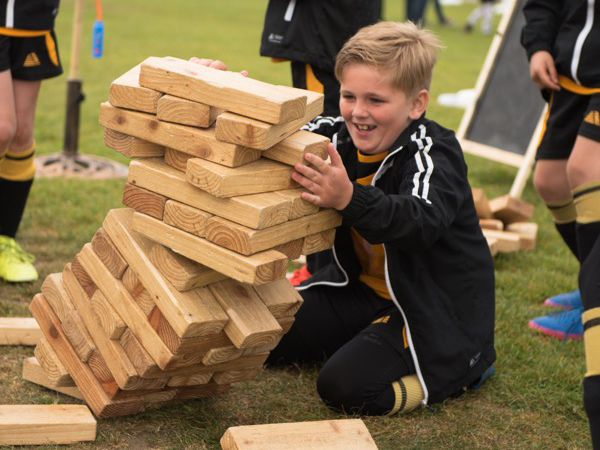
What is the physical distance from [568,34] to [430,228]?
157 centimetres

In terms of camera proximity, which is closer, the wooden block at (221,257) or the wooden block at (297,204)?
the wooden block at (221,257)

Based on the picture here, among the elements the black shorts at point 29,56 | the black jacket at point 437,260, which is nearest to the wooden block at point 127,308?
the black jacket at point 437,260

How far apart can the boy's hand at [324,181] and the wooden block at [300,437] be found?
2.50ft

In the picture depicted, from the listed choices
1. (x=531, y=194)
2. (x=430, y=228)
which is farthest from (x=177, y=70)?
(x=531, y=194)

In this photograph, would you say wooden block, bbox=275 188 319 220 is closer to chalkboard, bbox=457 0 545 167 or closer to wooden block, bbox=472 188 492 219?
wooden block, bbox=472 188 492 219

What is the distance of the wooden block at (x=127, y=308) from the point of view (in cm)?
308

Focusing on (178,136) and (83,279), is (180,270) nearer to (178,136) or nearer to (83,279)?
(178,136)

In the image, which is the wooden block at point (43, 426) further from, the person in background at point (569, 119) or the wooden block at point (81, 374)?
the person in background at point (569, 119)

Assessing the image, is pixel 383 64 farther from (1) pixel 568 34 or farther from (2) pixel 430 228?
(1) pixel 568 34

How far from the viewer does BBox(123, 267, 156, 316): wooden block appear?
10.2 ft

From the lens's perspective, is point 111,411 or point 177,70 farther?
point 111,411

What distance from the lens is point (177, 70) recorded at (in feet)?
9.84

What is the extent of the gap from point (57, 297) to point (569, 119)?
252 cm

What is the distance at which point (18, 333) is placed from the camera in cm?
396
